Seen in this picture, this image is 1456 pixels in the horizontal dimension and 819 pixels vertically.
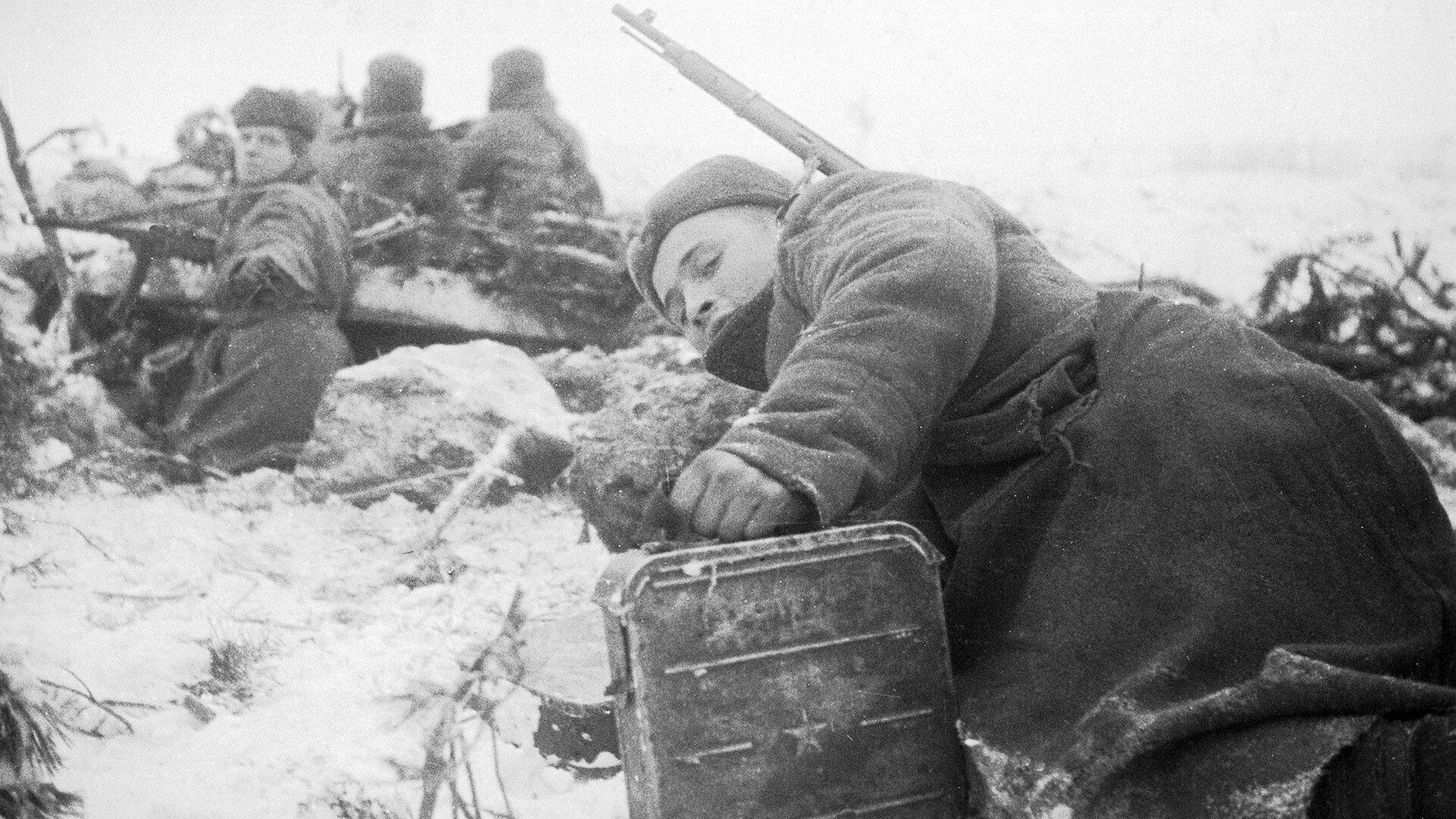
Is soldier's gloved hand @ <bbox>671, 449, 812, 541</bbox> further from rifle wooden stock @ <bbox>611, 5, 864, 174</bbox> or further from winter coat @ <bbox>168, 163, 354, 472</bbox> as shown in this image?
winter coat @ <bbox>168, 163, 354, 472</bbox>

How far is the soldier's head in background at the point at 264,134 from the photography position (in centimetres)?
476

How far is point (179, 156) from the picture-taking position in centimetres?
475

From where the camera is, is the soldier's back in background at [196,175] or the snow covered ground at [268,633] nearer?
the snow covered ground at [268,633]

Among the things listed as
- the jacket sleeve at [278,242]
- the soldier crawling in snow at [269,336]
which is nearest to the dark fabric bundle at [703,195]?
the soldier crawling in snow at [269,336]

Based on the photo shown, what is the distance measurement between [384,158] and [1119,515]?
5.12 metres

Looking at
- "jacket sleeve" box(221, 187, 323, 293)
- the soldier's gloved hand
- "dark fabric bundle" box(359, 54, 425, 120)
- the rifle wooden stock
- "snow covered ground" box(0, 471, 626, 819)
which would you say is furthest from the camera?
"dark fabric bundle" box(359, 54, 425, 120)

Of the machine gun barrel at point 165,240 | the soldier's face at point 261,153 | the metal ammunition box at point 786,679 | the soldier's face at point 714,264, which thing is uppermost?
the soldier's face at point 261,153

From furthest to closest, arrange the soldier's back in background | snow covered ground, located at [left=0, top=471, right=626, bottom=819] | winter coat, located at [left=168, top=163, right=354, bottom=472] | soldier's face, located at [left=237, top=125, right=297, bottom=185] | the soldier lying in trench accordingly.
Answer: soldier's face, located at [left=237, top=125, right=297, bottom=185]
the soldier's back in background
winter coat, located at [left=168, top=163, right=354, bottom=472]
snow covered ground, located at [left=0, top=471, right=626, bottom=819]
the soldier lying in trench

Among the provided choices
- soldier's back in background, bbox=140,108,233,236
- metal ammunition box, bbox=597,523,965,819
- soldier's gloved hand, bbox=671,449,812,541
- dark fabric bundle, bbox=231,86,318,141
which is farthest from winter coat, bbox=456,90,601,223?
metal ammunition box, bbox=597,523,965,819

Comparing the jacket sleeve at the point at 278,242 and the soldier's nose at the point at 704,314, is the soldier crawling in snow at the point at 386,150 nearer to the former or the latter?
the jacket sleeve at the point at 278,242

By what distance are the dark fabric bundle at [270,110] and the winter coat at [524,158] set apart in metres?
Answer: 0.85

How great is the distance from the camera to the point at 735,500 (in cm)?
111

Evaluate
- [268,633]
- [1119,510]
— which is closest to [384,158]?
[268,633]

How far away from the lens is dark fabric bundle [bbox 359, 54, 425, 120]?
17.3ft
